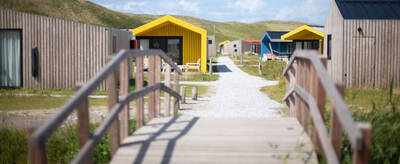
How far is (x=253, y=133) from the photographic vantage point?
17.7 feet

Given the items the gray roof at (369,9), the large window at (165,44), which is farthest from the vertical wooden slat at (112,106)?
the large window at (165,44)

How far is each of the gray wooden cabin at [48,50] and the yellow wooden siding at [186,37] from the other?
377 inches

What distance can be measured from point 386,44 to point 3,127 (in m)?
12.1

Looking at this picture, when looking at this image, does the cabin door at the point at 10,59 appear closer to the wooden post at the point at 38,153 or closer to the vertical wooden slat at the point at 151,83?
the vertical wooden slat at the point at 151,83

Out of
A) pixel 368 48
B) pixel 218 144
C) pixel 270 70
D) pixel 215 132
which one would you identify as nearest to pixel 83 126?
pixel 218 144

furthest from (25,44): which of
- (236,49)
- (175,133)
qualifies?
(236,49)

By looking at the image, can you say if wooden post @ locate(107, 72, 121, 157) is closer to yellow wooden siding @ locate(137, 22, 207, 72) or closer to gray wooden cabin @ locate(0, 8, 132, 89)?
gray wooden cabin @ locate(0, 8, 132, 89)

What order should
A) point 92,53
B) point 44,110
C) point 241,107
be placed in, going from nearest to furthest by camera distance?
point 44,110, point 241,107, point 92,53

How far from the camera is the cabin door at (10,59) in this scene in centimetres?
1449

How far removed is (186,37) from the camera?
24.0 metres

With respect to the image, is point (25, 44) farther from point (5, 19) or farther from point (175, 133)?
point (175, 133)

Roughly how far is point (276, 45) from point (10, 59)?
29.3 metres

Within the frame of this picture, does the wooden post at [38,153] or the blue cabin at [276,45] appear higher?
the blue cabin at [276,45]

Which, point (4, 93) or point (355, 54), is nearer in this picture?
point (4, 93)
